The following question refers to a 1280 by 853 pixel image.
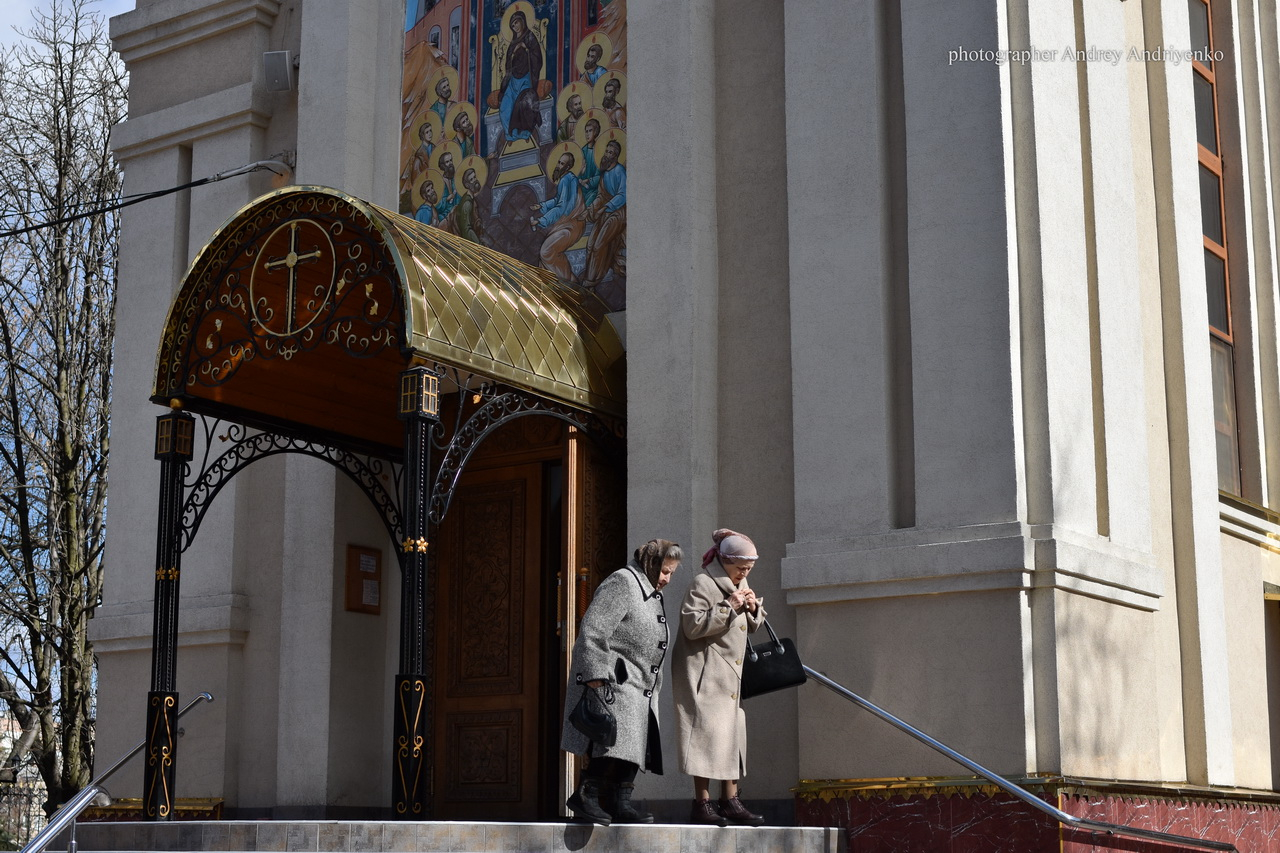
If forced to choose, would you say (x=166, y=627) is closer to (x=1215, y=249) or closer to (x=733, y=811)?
(x=733, y=811)

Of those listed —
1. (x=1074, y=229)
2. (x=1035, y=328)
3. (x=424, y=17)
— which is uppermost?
(x=424, y=17)

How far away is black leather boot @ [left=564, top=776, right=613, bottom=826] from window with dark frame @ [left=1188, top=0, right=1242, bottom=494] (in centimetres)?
632

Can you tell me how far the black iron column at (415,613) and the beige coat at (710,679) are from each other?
1.54m

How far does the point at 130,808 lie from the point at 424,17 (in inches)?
269

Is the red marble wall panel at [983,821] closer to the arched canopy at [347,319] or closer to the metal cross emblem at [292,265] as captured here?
the arched canopy at [347,319]

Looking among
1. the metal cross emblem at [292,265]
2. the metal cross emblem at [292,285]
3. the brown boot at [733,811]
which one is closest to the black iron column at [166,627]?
the metal cross emblem at [292,285]

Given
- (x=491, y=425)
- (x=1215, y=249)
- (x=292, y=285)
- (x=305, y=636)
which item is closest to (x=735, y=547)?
(x=491, y=425)

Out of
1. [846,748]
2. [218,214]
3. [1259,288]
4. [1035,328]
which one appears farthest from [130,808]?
[1259,288]

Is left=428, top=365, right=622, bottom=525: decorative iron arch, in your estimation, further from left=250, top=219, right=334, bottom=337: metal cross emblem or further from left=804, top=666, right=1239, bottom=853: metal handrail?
left=804, top=666, right=1239, bottom=853: metal handrail

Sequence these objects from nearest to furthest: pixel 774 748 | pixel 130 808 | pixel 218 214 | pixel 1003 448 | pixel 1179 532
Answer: pixel 1003 448 < pixel 774 748 < pixel 1179 532 < pixel 130 808 < pixel 218 214

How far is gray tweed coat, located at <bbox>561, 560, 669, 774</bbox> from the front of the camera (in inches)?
298

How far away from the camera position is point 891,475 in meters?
9.69

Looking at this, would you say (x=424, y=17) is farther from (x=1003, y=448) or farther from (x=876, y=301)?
(x=1003, y=448)

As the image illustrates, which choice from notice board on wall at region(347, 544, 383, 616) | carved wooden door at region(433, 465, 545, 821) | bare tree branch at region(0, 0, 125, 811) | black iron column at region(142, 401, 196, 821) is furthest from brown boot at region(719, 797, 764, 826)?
bare tree branch at region(0, 0, 125, 811)
